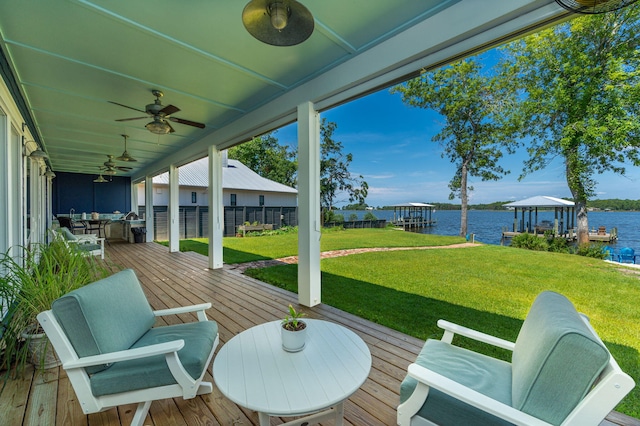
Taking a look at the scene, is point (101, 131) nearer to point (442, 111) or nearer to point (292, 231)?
point (442, 111)

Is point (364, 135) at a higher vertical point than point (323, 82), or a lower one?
higher

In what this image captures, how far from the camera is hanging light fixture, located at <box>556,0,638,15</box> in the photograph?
1.28 meters

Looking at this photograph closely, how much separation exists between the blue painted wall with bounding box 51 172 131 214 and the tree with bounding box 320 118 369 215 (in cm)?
1045

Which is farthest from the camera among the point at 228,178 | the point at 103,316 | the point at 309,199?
the point at 228,178

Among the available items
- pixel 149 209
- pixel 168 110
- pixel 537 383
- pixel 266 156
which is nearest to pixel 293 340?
pixel 537 383

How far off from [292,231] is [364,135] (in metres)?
7.06

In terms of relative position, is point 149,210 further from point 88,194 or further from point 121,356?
point 121,356

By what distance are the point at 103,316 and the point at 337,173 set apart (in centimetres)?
603

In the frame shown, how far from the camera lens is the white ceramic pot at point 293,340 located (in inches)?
57.1

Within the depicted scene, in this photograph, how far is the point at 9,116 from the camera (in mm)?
2998

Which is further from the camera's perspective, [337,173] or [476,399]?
[337,173]

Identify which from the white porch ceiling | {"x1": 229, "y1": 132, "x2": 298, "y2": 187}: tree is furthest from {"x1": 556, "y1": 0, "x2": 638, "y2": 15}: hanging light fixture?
{"x1": 229, "y1": 132, "x2": 298, "y2": 187}: tree

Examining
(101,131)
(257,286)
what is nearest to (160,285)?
(257,286)

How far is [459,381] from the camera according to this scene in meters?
1.31
